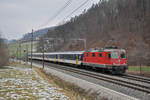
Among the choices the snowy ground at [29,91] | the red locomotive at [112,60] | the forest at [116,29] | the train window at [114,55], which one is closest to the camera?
the snowy ground at [29,91]

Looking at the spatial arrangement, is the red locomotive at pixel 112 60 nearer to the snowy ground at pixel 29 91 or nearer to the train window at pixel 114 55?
the train window at pixel 114 55

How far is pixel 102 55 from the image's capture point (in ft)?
66.7

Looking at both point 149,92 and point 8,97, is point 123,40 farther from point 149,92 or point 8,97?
point 8,97

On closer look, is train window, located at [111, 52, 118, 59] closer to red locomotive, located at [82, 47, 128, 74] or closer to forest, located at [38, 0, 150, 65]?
red locomotive, located at [82, 47, 128, 74]

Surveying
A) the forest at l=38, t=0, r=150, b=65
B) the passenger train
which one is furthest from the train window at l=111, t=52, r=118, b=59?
the forest at l=38, t=0, r=150, b=65

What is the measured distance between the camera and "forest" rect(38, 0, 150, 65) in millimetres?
42625

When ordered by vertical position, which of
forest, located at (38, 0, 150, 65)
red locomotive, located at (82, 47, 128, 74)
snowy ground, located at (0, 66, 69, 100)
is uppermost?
forest, located at (38, 0, 150, 65)

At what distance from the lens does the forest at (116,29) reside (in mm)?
42625

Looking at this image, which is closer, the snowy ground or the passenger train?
the snowy ground

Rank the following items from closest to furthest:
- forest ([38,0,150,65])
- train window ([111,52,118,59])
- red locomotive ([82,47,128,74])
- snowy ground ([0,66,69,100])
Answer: snowy ground ([0,66,69,100]), red locomotive ([82,47,128,74]), train window ([111,52,118,59]), forest ([38,0,150,65])

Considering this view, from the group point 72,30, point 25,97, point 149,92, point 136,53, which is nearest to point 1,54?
point 25,97

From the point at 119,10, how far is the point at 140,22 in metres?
19.4

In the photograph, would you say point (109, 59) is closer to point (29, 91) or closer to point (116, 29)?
point (29, 91)

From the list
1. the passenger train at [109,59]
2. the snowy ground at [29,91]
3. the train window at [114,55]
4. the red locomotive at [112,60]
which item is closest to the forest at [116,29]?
the passenger train at [109,59]
